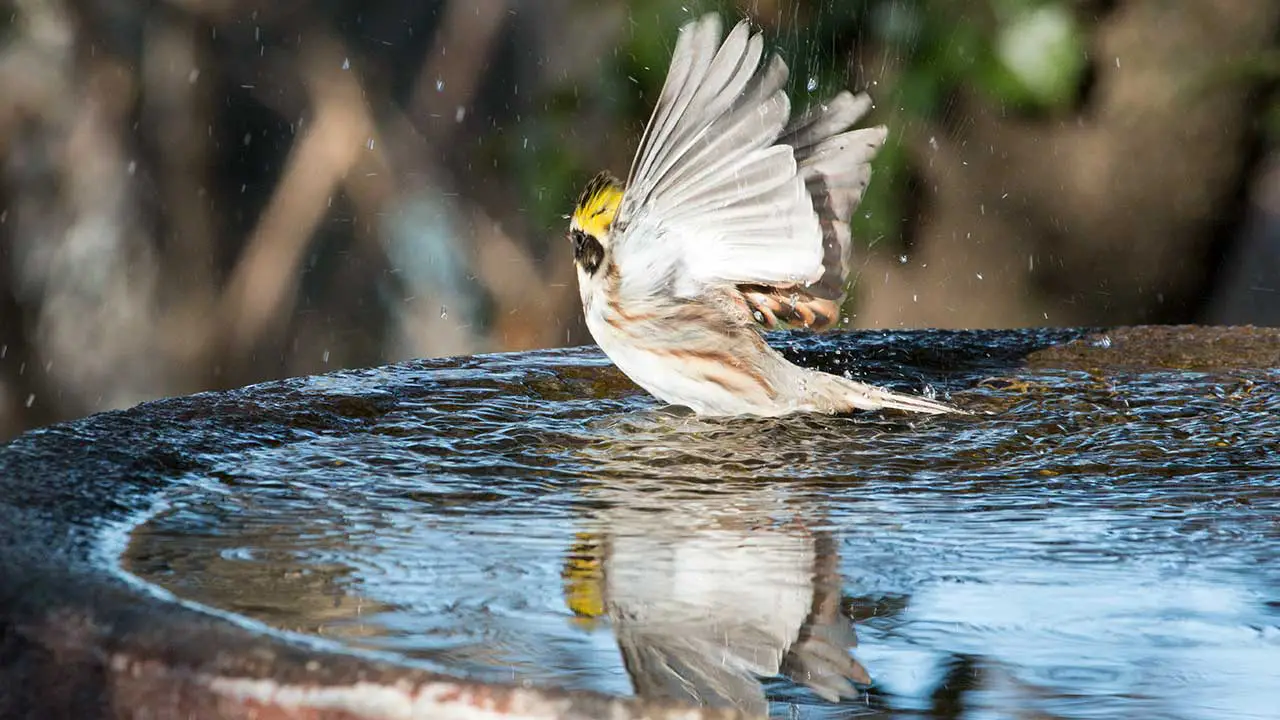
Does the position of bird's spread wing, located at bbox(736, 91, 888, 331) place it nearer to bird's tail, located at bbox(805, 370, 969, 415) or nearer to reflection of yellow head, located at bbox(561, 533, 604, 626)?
bird's tail, located at bbox(805, 370, 969, 415)

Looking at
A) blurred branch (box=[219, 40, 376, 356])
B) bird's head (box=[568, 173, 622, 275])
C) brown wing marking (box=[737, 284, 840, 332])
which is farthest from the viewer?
blurred branch (box=[219, 40, 376, 356])

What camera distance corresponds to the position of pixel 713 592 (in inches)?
56.9

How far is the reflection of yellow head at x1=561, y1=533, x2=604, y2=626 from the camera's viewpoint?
1.36 m

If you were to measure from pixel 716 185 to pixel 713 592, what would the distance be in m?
1.41

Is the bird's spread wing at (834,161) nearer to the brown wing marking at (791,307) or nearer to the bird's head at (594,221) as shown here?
the brown wing marking at (791,307)

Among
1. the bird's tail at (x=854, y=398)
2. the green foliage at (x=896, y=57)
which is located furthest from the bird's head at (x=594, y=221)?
the green foliage at (x=896, y=57)

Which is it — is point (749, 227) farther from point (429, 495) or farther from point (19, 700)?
point (19, 700)

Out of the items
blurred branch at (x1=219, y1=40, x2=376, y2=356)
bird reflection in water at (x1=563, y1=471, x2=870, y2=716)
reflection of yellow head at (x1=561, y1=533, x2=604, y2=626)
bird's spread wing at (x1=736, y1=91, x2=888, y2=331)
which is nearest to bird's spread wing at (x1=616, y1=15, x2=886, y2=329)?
bird's spread wing at (x1=736, y1=91, x2=888, y2=331)

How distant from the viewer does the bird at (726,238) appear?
263 centimetres

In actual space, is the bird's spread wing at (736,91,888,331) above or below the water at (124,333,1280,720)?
above

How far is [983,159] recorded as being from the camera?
203 inches

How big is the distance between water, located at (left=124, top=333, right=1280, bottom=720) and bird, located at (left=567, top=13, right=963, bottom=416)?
184 millimetres

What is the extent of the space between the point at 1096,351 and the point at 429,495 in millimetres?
1688

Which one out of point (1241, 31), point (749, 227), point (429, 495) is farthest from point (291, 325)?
point (429, 495)
